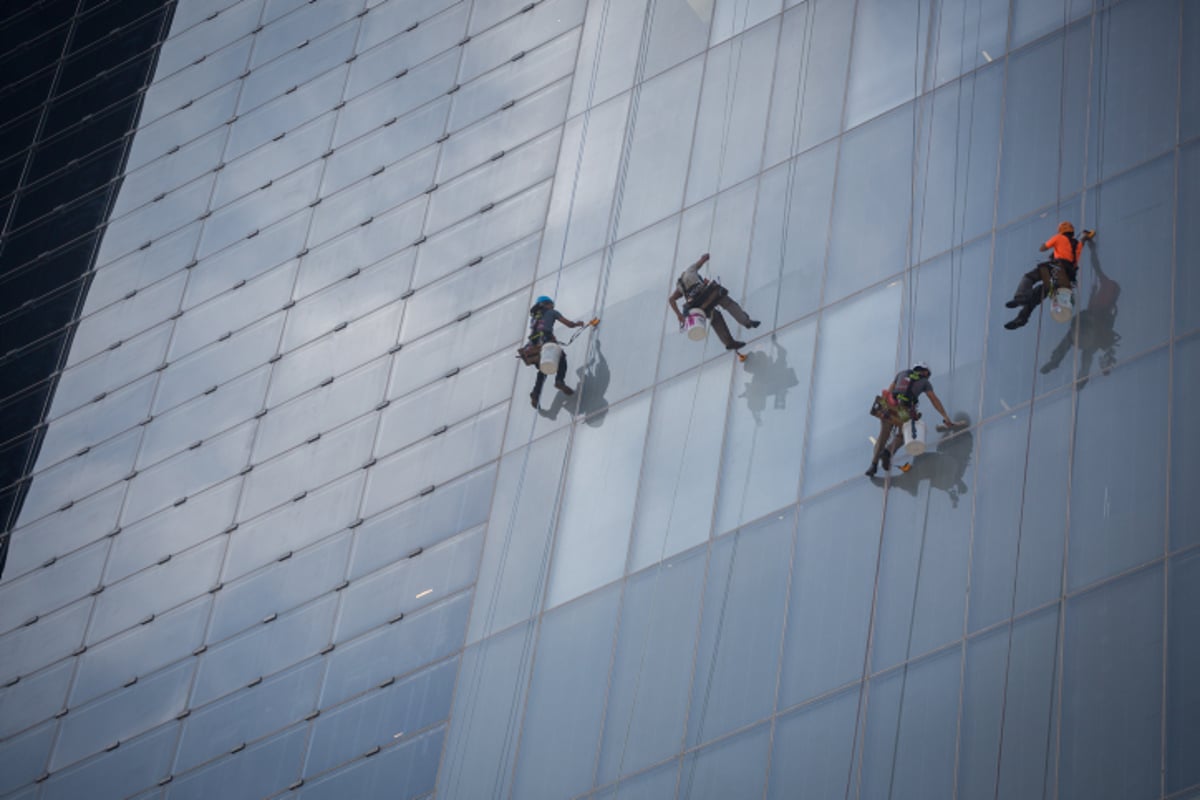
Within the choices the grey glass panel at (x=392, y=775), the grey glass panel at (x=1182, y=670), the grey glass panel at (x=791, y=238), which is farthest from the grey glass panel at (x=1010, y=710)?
the grey glass panel at (x=392, y=775)

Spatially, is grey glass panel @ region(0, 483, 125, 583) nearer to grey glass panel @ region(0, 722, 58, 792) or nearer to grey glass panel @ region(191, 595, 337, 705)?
grey glass panel @ region(0, 722, 58, 792)

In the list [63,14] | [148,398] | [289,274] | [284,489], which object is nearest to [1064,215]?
[284,489]

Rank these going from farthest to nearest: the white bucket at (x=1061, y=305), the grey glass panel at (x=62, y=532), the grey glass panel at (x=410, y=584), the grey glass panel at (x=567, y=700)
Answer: the grey glass panel at (x=62, y=532) < the grey glass panel at (x=410, y=584) < the grey glass panel at (x=567, y=700) < the white bucket at (x=1061, y=305)

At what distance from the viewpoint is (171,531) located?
27297mm

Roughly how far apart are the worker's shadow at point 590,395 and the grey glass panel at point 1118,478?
746 cm

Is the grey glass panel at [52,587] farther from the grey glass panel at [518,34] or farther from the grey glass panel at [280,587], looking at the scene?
the grey glass panel at [518,34]

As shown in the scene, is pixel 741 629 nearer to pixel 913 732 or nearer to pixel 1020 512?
pixel 913 732

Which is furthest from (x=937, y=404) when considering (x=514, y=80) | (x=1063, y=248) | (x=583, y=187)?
(x=514, y=80)

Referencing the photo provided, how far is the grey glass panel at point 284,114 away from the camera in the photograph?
104ft

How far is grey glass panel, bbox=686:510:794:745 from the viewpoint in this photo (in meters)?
18.5

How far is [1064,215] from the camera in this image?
62.2 feet

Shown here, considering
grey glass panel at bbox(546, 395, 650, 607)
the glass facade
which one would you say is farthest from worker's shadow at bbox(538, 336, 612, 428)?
grey glass panel at bbox(546, 395, 650, 607)

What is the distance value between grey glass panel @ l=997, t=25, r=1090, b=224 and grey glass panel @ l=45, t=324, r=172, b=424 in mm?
16428

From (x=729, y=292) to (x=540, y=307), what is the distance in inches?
105
